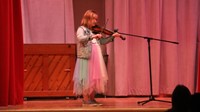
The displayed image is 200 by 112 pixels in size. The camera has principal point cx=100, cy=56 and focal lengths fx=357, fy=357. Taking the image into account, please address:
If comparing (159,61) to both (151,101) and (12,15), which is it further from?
(12,15)

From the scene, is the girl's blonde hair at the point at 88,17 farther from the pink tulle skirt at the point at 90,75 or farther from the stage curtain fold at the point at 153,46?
the stage curtain fold at the point at 153,46

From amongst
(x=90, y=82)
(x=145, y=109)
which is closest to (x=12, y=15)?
(x=90, y=82)

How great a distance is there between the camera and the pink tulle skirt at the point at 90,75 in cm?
439

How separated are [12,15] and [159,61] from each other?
252 centimetres

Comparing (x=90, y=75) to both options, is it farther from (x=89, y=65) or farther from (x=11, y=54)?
(x=11, y=54)

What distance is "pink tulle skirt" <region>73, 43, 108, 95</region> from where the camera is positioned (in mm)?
4391

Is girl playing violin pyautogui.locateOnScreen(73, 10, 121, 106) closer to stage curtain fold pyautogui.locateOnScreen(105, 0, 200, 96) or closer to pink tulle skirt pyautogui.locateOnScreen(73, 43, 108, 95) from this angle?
pink tulle skirt pyautogui.locateOnScreen(73, 43, 108, 95)

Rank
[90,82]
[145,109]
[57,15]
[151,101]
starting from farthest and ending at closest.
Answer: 1. [57,15]
2. [151,101]
3. [90,82]
4. [145,109]

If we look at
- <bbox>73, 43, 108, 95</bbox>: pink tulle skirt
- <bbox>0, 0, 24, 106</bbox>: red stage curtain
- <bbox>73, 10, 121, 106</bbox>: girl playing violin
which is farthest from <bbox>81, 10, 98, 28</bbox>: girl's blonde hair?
<bbox>0, 0, 24, 106</bbox>: red stage curtain

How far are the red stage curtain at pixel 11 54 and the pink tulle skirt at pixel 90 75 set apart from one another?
0.76 meters

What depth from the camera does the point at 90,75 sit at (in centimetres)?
440

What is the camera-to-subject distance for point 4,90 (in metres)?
4.30

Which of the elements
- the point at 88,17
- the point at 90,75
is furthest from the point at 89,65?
the point at 88,17

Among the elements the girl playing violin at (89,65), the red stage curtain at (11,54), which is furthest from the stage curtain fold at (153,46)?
the red stage curtain at (11,54)
